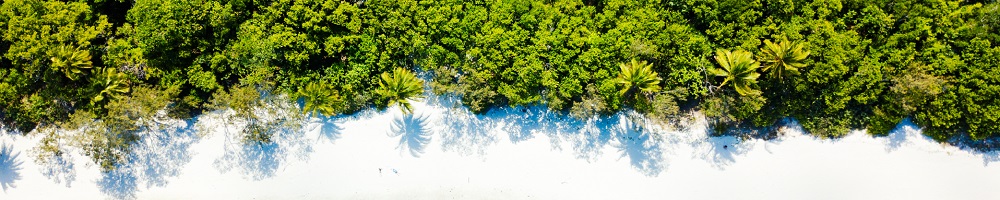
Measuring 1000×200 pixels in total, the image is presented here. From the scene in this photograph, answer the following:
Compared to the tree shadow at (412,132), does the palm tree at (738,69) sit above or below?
above

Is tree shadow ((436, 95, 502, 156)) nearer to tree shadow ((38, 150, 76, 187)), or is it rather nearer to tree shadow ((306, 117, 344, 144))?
tree shadow ((306, 117, 344, 144))

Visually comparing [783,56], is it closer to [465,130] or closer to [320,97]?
[465,130]

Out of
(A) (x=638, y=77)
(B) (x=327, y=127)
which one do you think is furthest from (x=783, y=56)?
(B) (x=327, y=127)

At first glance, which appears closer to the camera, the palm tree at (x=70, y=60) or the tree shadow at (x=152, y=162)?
the palm tree at (x=70, y=60)

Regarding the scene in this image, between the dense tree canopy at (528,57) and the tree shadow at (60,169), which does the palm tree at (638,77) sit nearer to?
the dense tree canopy at (528,57)

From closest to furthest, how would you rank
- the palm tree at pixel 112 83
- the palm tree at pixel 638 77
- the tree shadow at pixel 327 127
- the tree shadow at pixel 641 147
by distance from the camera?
1. the palm tree at pixel 638 77
2. the palm tree at pixel 112 83
3. the tree shadow at pixel 641 147
4. the tree shadow at pixel 327 127

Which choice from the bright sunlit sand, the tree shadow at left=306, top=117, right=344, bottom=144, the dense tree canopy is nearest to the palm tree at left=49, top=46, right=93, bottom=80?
the dense tree canopy

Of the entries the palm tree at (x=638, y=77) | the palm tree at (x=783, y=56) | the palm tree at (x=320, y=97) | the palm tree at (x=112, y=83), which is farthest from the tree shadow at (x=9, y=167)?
the palm tree at (x=783, y=56)
